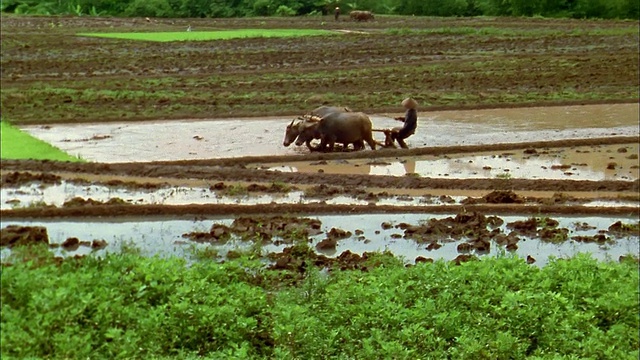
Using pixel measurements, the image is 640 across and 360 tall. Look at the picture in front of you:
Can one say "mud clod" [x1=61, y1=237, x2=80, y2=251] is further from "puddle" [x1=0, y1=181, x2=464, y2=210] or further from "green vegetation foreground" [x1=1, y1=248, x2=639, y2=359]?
"puddle" [x1=0, y1=181, x2=464, y2=210]

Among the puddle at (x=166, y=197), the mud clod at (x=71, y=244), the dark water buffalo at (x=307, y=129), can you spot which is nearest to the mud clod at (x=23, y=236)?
the mud clod at (x=71, y=244)

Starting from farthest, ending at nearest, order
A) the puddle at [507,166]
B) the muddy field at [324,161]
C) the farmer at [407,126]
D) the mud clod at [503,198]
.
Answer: the farmer at [407,126], the puddle at [507,166], the mud clod at [503,198], the muddy field at [324,161]

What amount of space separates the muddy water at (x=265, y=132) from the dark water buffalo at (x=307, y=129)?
20 centimetres

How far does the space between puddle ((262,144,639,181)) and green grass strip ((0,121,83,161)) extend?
261 cm

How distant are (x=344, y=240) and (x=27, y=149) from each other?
5.42 meters

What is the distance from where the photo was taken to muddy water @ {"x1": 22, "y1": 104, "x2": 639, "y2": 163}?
1305 cm

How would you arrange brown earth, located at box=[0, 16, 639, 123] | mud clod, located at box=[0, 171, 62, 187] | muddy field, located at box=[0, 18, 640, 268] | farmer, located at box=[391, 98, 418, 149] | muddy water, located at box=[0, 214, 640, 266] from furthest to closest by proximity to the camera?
brown earth, located at box=[0, 16, 639, 123]
farmer, located at box=[391, 98, 418, 149]
mud clod, located at box=[0, 171, 62, 187]
muddy field, located at box=[0, 18, 640, 268]
muddy water, located at box=[0, 214, 640, 266]

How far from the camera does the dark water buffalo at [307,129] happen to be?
42.0ft

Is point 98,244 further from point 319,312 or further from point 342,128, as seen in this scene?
point 342,128

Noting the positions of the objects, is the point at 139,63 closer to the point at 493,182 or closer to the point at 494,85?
the point at 494,85

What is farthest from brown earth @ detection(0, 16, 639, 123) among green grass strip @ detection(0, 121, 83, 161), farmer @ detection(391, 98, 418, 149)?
farmer @ detection(391, 98, 418, 149)

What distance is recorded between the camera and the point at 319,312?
6410 mm

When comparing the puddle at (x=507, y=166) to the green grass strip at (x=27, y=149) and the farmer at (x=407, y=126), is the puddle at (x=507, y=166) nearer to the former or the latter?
the farmer at (x=407, y=126)

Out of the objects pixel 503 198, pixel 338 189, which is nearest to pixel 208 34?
pixel 338 189
